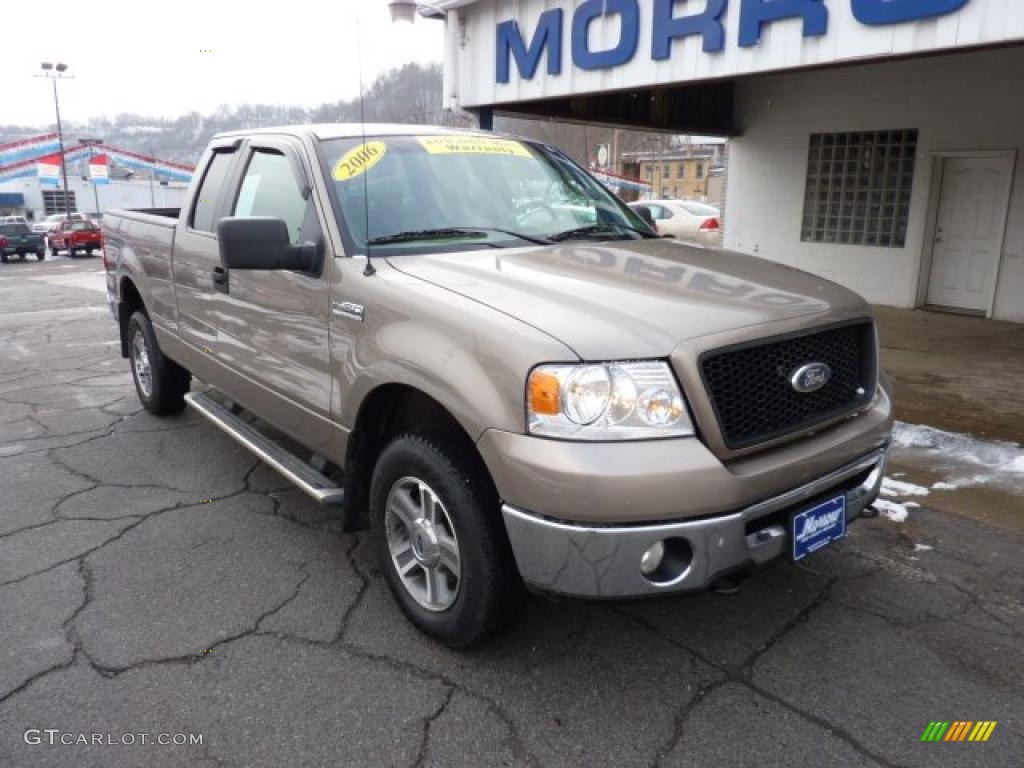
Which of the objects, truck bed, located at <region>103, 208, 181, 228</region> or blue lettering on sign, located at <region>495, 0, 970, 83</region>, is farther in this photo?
blue lettering on sign, located at <region>495, 0, 970, 83</region>

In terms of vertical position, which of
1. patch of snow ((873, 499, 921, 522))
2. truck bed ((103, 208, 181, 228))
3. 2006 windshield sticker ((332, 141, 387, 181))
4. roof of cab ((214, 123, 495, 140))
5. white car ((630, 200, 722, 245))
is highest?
roof of cab ((214, 123, 495, 140))

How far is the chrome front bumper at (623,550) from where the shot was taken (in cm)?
234

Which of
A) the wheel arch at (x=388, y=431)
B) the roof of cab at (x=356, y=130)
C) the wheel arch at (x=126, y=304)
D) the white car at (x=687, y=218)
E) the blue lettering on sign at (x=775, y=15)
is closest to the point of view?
the wheel arch at (x=388, y=431)

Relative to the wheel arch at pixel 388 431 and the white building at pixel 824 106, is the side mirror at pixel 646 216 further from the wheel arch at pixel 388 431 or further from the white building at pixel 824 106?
the white building at pixel 824 106

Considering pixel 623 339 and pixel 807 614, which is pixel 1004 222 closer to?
pixel 807 614

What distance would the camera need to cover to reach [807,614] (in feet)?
10.7

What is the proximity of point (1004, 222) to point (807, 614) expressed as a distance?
8.81 metres

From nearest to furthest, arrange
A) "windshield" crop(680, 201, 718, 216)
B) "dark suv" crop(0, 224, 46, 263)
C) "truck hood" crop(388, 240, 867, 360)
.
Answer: "truck hood" crop(388, 240, 867, 360) → "windshield" crop(680, 201, 718, 216) → "dark suv" crop(0, 224, 46, 263)

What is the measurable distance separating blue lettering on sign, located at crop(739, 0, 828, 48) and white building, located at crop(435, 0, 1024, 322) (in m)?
0.01

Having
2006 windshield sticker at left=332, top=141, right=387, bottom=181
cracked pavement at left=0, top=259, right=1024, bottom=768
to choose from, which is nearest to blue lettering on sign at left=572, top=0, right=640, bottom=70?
2006 windshield sticker at left=332, top=141, right=387, bottom=181

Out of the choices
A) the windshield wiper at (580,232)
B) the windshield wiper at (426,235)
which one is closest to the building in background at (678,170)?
the windshield wiper at (580,232)

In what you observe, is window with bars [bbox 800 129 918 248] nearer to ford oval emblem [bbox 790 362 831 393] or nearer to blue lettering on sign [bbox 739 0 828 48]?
blue lettering on sign [bbox 739 0 828 48]

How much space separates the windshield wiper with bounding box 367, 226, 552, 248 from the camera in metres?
3.34

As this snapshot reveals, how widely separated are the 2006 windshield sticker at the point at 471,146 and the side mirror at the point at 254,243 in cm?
95
